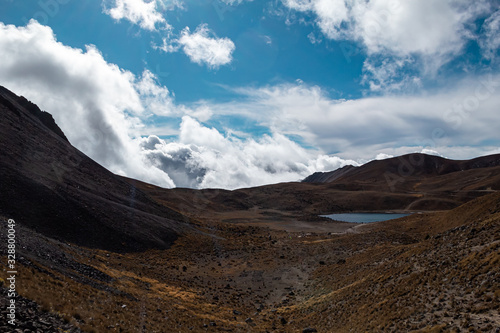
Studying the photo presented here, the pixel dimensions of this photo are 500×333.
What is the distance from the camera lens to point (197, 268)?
140 feet

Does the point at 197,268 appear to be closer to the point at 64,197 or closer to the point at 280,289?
the point at 280,289

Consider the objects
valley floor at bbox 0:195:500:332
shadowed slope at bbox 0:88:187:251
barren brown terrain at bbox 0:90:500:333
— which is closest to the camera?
valley floor at bbox 0:195:500:332

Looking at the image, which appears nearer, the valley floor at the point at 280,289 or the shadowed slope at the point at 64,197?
the valley floor at the point at 280,289

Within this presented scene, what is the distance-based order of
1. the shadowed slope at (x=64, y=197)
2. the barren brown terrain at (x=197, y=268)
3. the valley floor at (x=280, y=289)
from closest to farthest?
the valley floor at (x=280, y=289), the barren brown terrain at (x=197, y=268), the shadowed slope at (x=64, y=197)

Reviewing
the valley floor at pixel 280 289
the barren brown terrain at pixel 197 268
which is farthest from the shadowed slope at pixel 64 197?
the valley floor at pixel 280 289

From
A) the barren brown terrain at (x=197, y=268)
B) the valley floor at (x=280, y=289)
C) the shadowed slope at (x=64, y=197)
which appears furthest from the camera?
the shadowed slope at (x=64, y=197)

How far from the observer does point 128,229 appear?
1886 inches

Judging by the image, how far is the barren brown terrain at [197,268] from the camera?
15094mm

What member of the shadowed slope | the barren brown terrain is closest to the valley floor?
the barren brown terrain

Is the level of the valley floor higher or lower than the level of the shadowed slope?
lower

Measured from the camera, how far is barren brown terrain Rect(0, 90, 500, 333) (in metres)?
15.1

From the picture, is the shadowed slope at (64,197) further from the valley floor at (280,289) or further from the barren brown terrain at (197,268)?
the valley floor at (280,289)

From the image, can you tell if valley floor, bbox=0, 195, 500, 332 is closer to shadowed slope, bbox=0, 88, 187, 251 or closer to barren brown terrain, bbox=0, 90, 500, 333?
barren brown terrain, bbox=0, 90, 500, 333

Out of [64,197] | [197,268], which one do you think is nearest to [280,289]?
[197,268]
